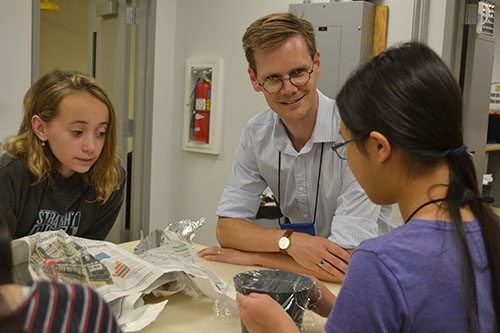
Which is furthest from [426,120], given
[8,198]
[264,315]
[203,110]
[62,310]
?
[203,110]

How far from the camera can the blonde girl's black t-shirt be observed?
170 cm

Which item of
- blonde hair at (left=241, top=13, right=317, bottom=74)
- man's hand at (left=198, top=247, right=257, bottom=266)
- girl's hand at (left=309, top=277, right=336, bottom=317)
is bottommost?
man's hand at (left=198, top=247, right=257, bottom=266)

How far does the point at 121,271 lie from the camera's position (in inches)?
51.1

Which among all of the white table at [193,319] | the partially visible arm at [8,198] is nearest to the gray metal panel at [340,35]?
the partially visible arm at [8,198]

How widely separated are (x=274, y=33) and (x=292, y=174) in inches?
19.1

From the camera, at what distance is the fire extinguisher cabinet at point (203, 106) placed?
394 centimetres

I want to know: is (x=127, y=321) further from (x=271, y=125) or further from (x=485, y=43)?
(x=485, y=43)

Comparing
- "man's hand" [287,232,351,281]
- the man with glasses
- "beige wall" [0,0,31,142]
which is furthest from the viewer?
"beige wall" [0,0,31,142]

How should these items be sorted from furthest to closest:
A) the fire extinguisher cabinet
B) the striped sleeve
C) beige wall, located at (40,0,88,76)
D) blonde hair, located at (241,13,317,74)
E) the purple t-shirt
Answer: the fire extinguisher cabinet, beige wall, located at (40,0,88,76), blonde hair, located at (241,13,317,74), the purple t-shirt, the striped sleeve

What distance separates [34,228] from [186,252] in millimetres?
614

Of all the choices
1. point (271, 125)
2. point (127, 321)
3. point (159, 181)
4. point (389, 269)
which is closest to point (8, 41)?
point (159, 181)

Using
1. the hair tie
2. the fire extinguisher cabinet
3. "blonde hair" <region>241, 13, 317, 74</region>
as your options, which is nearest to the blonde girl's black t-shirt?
"blonde hair" <region>241, 13, 317, 74</region>

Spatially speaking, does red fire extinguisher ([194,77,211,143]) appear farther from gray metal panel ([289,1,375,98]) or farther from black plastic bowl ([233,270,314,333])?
black plastic bowl ([233,270,314,333])

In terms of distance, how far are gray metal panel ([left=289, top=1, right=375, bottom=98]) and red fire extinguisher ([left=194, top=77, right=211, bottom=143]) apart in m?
1.00
